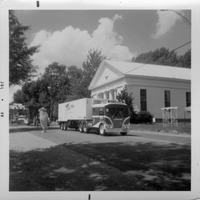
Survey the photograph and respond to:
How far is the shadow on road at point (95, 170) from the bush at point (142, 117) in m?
0.81

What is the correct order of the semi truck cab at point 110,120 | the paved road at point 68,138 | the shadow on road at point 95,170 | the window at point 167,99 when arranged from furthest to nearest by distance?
the semi truck cab at point 110,120
the window at point 167,99
the paved road at point 68,138
the shadow on road at point 95,170

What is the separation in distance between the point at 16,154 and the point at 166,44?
9.01 feet

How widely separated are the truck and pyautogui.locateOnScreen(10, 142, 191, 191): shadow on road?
0.81 meters

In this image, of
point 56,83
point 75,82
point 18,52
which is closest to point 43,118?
point 56,83

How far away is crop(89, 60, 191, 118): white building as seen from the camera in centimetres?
413

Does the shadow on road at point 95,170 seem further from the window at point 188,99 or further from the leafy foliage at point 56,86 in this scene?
the leafy foliage at point 56,86

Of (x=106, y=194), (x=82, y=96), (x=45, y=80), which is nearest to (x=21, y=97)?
(x=45, y=80)

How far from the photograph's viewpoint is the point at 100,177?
3.41m

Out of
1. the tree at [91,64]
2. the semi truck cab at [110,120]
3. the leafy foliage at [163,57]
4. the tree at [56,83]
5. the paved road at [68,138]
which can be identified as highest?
the leafy foliage at [163,57]

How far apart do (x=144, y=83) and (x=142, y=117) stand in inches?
30.2

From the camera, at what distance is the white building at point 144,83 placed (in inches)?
163

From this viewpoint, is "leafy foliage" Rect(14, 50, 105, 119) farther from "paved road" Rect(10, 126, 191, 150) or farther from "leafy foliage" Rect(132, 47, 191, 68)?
"leafy foliage" Rect(132, 47, 191, 68)

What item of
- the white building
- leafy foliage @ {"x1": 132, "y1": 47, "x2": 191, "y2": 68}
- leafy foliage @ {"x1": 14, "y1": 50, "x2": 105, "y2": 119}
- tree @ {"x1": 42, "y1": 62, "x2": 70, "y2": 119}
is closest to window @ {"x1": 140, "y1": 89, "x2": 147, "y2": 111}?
the white building

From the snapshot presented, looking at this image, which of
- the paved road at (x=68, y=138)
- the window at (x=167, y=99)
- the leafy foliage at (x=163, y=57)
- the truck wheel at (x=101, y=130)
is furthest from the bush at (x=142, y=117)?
the leafy foliage at (x=163, y=57)
